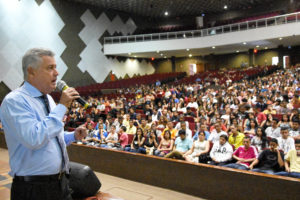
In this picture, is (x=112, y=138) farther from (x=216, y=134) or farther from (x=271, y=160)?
(x=271, y=160)

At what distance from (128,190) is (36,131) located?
2.51 metres

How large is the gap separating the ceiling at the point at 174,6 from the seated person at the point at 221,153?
41.2ft

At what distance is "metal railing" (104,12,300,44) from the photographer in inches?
449

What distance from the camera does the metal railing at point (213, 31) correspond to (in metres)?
11.4

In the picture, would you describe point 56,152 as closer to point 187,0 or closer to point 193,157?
point 193,157

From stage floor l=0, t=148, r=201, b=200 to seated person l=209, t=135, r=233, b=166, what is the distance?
2.12 ft

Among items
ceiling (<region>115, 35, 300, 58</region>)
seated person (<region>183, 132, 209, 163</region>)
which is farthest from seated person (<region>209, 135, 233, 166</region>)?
ceiling (<region>115, 35, 300, 58</region>)

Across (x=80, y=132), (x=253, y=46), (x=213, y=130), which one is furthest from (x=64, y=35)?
(x=80, y=132)

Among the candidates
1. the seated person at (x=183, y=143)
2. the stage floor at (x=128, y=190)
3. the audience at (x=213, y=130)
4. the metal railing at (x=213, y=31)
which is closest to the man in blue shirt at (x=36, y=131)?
the stage floor at (x=128, y=190)

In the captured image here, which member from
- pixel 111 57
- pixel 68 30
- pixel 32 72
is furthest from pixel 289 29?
pixel 32 72

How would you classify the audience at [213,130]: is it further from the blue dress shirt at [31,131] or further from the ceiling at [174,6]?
the ceiling at [174,6]

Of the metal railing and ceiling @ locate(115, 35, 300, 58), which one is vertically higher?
the metal railing

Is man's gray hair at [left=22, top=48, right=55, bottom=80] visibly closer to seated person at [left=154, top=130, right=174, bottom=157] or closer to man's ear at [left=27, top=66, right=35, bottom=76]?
man's ear at [left=27, top=66, right=35, bottom=76]

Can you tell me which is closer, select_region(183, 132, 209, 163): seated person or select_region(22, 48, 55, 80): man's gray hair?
select_region(22, 48, 55, 80): man's gray hair
